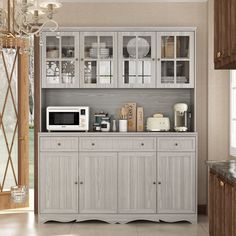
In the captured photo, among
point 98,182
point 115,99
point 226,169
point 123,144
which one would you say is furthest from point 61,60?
point 226,169

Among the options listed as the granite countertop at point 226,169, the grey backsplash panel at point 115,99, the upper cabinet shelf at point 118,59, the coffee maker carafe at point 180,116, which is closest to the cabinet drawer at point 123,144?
the coffee maker carafe at point 180,116

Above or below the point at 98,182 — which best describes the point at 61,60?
above

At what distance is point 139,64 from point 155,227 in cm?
191

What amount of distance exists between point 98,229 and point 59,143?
108cm

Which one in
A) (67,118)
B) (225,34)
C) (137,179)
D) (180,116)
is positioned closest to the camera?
(225,34)

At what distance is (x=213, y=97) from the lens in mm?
6094

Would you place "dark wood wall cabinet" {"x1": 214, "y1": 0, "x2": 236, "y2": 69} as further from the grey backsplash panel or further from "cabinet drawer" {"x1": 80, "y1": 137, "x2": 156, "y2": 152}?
the grey backsplash panel

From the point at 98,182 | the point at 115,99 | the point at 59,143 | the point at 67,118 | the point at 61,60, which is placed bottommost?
the point at 98,182

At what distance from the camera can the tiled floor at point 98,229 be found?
5301mm

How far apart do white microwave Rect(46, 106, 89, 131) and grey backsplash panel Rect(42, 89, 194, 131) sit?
1.23 feet

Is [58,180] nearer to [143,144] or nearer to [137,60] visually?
[143,144]

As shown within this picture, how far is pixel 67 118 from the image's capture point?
19.2 feet

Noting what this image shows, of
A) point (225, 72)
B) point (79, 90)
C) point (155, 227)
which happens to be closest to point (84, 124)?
point (79, 90)

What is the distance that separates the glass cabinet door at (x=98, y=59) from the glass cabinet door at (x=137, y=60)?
109 millimetres
